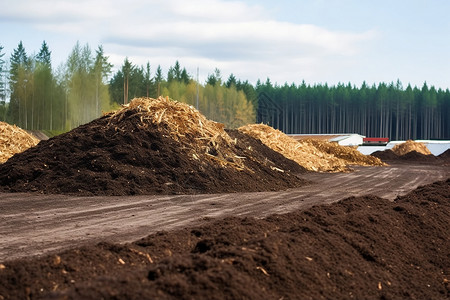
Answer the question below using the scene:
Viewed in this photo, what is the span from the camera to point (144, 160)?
1545cm

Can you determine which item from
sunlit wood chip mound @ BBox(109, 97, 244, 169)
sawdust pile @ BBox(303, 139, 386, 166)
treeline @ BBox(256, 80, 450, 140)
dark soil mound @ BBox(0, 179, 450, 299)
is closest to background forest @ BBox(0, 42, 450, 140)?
treeline @ BBox(256, 80, 450, 140)

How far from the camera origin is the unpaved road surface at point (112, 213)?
8094 millimetres

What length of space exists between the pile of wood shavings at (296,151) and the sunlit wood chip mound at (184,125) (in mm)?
8046

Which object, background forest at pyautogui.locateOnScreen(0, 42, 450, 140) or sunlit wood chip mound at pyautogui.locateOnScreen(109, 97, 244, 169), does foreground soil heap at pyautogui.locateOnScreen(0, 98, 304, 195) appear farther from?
background forest at pyautogui.locateOnScreen(0, 42, 450, 140)

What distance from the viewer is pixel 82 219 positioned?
1001cm

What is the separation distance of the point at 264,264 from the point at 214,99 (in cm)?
8467

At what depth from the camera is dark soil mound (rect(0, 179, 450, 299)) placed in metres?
4.30

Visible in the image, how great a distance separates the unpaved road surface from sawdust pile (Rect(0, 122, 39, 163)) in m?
10.1

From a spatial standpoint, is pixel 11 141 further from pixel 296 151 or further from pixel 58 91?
pixel 58 91

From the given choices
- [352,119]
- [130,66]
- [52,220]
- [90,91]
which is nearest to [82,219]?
[52,220]

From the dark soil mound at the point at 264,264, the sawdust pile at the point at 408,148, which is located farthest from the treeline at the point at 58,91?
the dark soil mound at the point at 264,264

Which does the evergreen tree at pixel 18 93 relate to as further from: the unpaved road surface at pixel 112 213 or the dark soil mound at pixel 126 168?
the unpaved road surface at pixel 112 213

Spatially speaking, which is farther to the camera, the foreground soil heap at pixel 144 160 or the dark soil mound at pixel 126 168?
the foreground soil heap at pixel 144 160

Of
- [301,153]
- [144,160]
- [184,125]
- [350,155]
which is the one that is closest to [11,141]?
[184,125]
